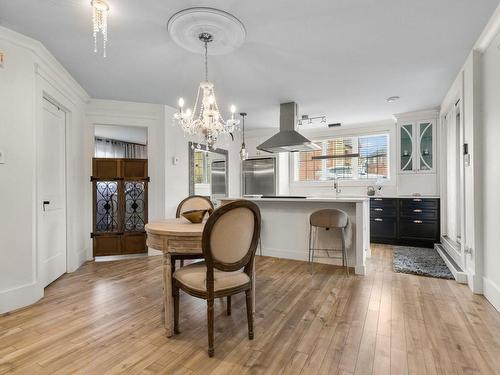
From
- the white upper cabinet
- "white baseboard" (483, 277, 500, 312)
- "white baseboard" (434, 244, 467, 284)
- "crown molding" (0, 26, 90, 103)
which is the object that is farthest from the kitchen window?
"crown molding" (0, 26, 90, 103)

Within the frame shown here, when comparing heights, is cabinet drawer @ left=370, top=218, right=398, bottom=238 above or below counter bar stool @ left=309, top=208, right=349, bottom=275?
below

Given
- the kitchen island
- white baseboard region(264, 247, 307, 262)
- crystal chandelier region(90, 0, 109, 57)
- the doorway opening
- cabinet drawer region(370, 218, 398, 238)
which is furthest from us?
cabinet drawer region(370, 218, 398, 238)

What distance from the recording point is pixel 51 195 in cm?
329

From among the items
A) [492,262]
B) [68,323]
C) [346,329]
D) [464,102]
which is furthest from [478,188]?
[68,323]

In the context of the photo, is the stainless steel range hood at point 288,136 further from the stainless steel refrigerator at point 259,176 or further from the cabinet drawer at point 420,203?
the cabinet drawer at point 420,203

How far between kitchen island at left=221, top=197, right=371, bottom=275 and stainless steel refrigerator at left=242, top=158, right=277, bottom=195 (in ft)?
6.91

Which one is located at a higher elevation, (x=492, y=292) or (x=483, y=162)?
(x=483, y=162)

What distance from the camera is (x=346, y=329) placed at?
208cm

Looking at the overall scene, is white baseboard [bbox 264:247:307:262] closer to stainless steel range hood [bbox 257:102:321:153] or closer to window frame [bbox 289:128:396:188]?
stainless steel range hood [bbox 257:102:321:153]

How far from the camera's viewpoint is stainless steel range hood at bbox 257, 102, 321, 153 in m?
4.39

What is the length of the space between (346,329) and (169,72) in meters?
3.25

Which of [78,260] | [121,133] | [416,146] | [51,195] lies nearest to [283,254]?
[78,260]

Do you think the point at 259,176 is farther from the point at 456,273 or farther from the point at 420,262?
the point at 456,273

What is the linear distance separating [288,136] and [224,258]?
10.0 feet
